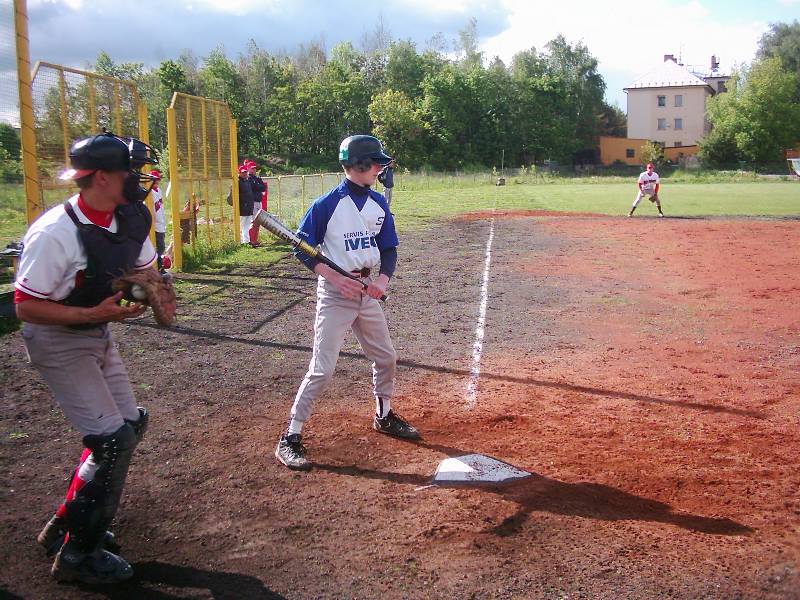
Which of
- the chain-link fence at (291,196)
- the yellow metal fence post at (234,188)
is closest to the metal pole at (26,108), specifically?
the yellow metal fence post at (234,188)

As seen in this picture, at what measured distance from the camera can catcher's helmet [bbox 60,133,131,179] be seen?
3391 millimetres

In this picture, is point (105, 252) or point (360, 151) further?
point (360, 151)

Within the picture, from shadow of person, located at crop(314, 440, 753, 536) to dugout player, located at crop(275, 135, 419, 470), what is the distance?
505 mm

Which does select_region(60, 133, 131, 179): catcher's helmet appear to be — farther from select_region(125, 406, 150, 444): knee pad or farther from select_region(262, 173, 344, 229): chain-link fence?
select_region(262, 173, 344, 229): chain-link fence

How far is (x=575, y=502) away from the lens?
174 inches

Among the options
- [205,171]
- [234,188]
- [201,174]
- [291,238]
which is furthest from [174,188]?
[291,238]

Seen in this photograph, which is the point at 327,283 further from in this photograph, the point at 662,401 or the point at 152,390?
the point at 662,401

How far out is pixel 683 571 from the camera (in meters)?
3.66

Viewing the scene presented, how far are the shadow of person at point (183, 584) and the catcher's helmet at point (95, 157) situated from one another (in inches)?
82.4

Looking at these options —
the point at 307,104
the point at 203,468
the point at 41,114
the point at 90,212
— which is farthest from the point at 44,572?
the point at 307,104

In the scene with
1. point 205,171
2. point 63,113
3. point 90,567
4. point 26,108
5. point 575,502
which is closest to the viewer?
point 90,567

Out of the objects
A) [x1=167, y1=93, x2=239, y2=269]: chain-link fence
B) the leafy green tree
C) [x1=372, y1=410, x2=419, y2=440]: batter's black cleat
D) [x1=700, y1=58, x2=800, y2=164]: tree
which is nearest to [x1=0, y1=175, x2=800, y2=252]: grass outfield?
[x1=167, y1=93, x2=239, y2=269]: chain-link fence

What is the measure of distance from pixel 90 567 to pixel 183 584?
487 millimetres

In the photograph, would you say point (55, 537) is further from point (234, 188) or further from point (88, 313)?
point (234, 188)
